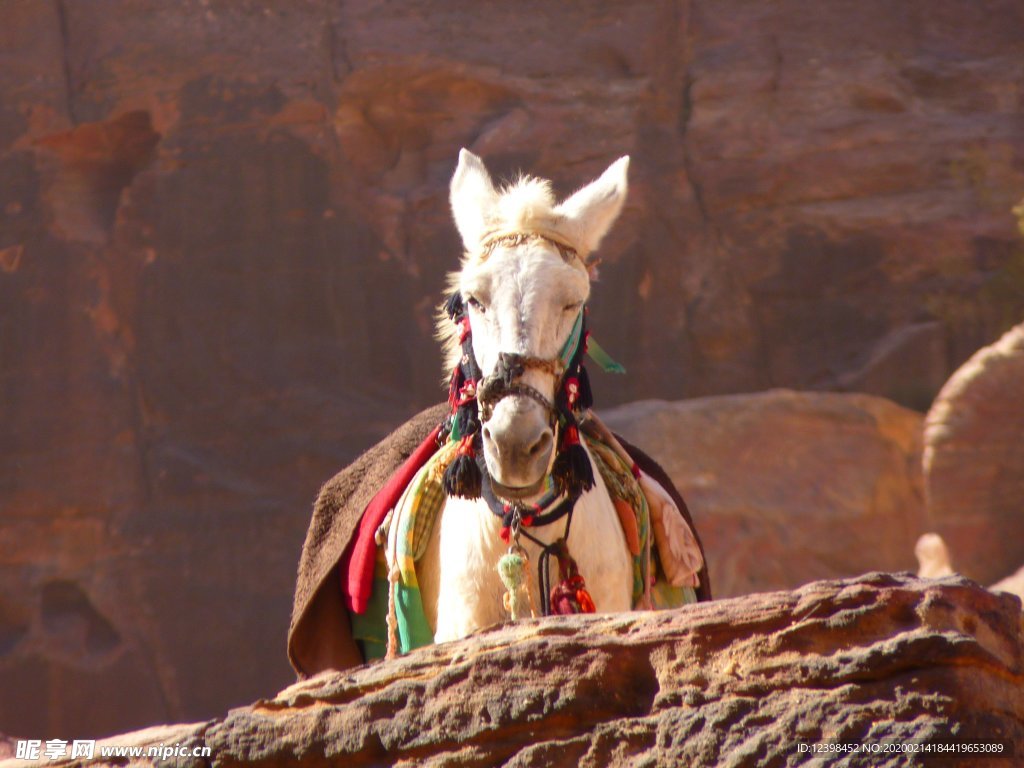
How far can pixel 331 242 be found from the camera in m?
13.2

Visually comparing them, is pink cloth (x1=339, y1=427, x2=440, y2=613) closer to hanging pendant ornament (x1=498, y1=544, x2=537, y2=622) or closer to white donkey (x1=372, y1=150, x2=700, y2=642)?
white donkey (x1=372, y1=150, x2=700, y2=642)

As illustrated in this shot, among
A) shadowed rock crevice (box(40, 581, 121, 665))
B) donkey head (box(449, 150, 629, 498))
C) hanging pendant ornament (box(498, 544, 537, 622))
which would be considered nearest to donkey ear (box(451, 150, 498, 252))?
donkey head (box(449, 150, 629, 498))

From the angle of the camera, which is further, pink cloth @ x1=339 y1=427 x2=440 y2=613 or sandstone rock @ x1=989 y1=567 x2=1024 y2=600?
sandstone rock @ x1=989 y1=567 x2=1024 y2=600

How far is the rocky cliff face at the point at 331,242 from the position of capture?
41.4 ft

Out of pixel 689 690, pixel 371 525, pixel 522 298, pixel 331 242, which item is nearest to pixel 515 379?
pixel 522 298

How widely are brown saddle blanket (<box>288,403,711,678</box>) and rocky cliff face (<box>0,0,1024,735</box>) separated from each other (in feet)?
22.7

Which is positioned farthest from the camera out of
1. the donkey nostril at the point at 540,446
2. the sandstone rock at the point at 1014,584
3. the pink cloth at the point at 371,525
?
the sandstone rock at the point at 1014,584

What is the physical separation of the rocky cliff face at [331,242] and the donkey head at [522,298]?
8.00 m

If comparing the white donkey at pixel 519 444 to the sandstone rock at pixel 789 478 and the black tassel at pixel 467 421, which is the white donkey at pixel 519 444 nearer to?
the black tassel at pixel 467 421

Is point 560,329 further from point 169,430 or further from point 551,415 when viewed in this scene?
point 169,430

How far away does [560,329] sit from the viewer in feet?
14.5

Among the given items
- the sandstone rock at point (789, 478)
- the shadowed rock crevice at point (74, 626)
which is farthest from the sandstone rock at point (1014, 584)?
the shadowed rock crevice at point (74, 626)

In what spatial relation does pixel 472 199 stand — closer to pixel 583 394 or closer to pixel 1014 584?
pixel 583 394

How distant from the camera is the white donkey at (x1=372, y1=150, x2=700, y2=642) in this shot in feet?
13.5
